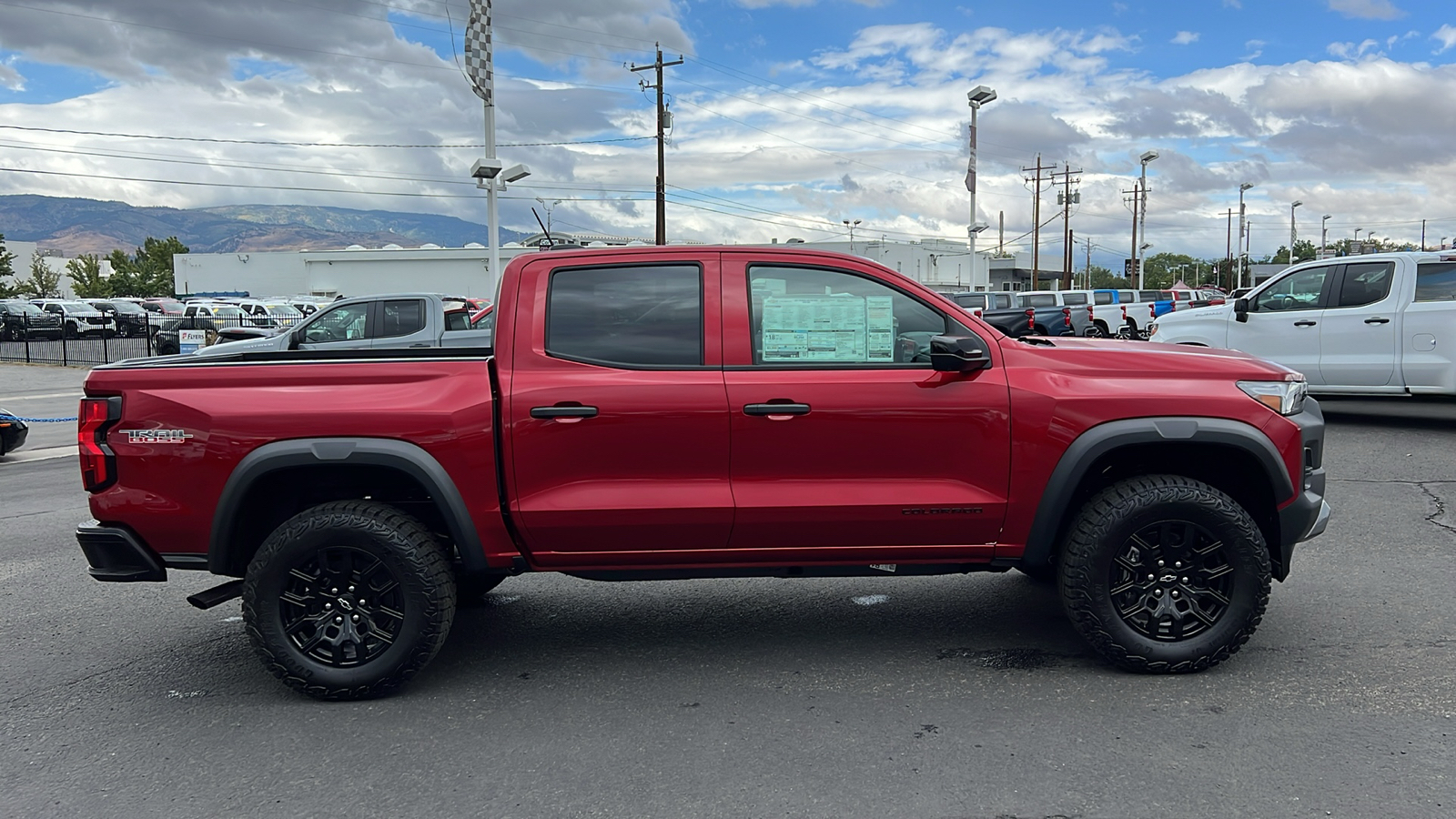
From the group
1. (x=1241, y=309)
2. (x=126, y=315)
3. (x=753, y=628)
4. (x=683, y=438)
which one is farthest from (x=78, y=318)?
(x=683, y=438)

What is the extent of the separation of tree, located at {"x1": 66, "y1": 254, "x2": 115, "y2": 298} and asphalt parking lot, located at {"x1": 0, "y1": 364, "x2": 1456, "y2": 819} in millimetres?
Answer: 94181

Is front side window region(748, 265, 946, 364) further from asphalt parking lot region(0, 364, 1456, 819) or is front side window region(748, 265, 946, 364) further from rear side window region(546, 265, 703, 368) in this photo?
asphalt parking lot region(0, 364, 1456, 819)

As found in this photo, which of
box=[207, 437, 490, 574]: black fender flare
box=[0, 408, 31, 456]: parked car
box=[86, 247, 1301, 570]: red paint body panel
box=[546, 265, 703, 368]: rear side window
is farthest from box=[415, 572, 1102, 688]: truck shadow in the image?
box=[0, 408, 31, 456]: parked car

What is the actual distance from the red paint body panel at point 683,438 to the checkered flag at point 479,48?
572 inches

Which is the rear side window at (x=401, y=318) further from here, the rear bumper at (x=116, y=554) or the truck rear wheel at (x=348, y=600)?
the truck rear wheel at (x=348, y=600)

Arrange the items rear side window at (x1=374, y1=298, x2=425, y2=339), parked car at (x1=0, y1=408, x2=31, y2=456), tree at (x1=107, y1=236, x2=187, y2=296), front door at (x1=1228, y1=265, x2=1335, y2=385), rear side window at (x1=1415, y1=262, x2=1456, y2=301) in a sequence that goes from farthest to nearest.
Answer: tree at (x1=107, y1=236, x2=187, y2=296), rear side window at (x1=374, y1=298, x2=425, y2=339), front door at (x1=1228, y1=265, x2=1335, y2=385), parked car at (x1=0, y1=408, x2=31, y2=456), rear side window at (x1=1415, y1=262, x2=1456, y2=301)

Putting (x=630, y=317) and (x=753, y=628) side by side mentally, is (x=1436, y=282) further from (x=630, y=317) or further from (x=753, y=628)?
(x=630, y=317)

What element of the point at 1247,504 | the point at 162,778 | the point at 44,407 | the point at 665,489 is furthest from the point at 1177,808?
the point at 44,407

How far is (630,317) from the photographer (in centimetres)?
427

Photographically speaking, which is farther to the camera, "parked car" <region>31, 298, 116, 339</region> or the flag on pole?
"parked car" <region>31, 298, 116, 339</region>

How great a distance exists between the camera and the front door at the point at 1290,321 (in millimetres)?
11258

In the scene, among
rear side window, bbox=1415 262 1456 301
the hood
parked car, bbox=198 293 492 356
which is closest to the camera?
the hood

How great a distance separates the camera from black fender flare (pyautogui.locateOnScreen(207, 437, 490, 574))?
4.00 metres

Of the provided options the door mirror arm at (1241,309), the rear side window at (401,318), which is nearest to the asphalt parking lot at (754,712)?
the door mirror arm at (1241,309)
